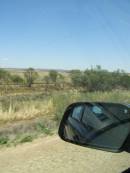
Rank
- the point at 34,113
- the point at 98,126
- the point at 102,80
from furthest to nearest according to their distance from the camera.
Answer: the point at 102,80, the point at 34,113, the point at 98,126

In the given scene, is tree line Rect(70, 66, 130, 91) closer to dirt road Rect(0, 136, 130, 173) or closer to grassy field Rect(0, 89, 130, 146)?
grassy field Rect(0, 89, 130, 146)

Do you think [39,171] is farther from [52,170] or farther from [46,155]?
[46,155]

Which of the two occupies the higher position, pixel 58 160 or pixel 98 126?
pixel 98 126

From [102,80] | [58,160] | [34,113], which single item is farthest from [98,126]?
[102,80]

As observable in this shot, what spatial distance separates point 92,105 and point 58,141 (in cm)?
506

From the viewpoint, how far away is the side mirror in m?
3.96

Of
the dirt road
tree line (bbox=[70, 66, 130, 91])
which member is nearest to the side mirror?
the dirt road

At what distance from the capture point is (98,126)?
4.47 metres

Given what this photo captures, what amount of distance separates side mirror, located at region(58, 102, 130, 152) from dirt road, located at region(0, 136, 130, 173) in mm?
2159

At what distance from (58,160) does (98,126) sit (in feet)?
10.5

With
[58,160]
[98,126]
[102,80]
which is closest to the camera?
[98,126]

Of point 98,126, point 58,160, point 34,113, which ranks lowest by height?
point 34,113

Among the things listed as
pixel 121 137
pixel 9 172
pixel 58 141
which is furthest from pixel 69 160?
pixel 121 137

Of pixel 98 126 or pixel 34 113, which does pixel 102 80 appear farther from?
pixel 98 126
